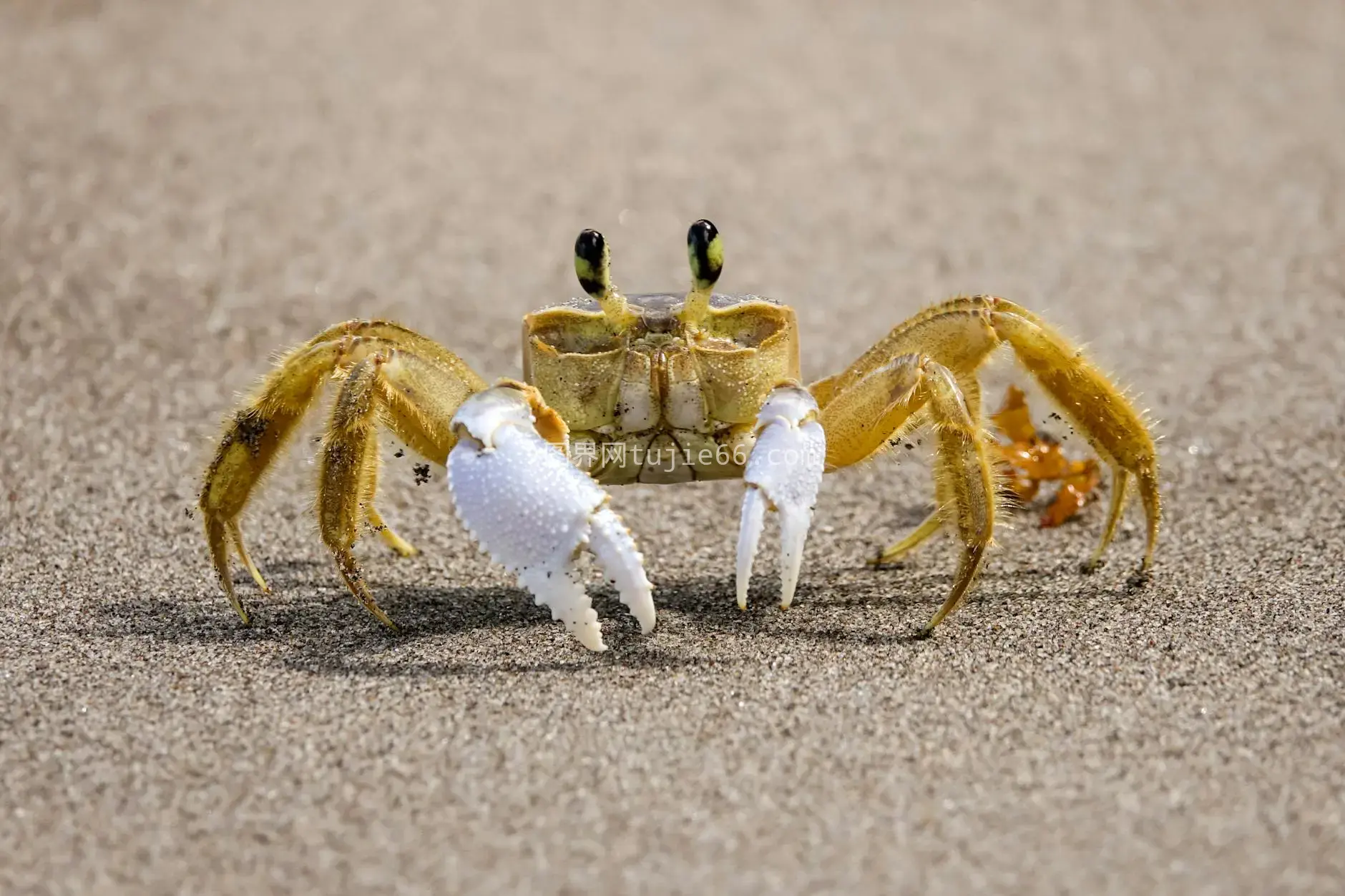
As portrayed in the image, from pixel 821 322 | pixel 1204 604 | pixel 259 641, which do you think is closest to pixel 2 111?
pixel 821 322

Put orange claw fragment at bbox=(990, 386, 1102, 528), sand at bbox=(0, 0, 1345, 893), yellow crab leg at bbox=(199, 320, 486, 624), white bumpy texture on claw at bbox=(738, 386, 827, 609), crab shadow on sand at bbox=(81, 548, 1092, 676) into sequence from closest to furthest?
sand at bbox=(0, 0, 1345, 893) → white bumpy texture on claw at bbox=(738, 386, 827, 609) → crab shadow on sand at bbox=(81, 548, 1092, 676) → yellow crab leg at bbox=(199, 320, 486, 624) → orange claw fragment at bbox=(990, 386, 1102, 528)

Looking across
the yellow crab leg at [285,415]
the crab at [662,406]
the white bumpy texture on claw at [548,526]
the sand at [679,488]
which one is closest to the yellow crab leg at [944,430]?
the crab at [662,406]

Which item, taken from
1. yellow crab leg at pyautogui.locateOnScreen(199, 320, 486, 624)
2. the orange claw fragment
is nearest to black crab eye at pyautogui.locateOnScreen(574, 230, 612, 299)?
yellow crab leg at pyautogui.locateOnScreen(199, 320, 486, 624)

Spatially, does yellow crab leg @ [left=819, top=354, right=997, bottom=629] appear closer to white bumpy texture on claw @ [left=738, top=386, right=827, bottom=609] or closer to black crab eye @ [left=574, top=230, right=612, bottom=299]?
white bumpy texture on claw @ [left=738, top=386, right=827, bottom=609]

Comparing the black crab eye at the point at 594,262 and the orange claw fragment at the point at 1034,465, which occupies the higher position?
the black crab eye at the point at 594,262

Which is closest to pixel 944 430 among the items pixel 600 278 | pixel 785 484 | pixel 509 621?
pixel 785 484

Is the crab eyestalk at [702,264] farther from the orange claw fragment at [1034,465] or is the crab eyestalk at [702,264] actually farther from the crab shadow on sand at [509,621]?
the orange claw fragment at [1034,465]

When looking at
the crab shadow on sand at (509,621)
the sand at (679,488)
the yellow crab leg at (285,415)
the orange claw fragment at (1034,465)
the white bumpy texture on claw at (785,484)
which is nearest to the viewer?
the sand at (679,488)

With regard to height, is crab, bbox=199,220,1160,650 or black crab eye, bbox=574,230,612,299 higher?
black crab eye, bbox=574,230,612,299
